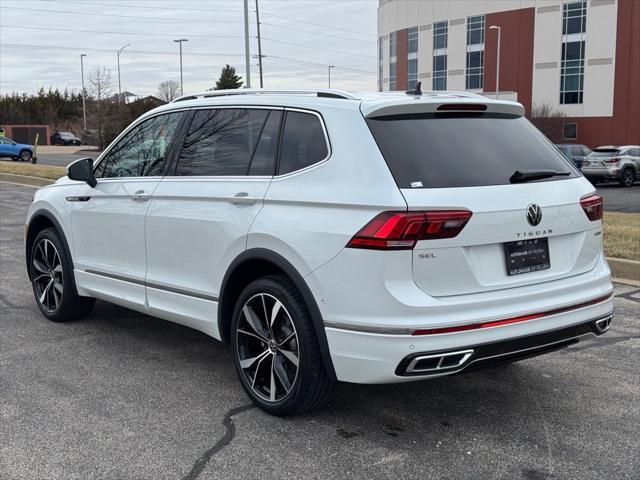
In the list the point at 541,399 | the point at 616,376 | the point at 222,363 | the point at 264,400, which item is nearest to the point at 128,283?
the point at 222,363

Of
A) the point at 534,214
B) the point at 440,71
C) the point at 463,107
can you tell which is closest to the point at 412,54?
the point at 440,71

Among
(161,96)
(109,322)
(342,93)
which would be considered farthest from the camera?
(161,96)

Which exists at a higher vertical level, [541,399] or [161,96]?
[161,96]

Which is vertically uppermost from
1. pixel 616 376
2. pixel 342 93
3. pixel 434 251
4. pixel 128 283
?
pixel 342 93

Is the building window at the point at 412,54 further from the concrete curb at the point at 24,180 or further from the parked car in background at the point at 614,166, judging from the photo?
the concrete curb at the point at 24,180

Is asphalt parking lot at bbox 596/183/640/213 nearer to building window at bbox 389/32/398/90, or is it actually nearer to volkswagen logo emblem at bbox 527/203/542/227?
volkswagen logo emblem at bbox 527/203/542/227

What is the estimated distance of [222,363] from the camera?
5.17 meters

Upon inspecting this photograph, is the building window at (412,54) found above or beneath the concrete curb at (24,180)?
above

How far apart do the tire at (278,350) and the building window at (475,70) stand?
60244 millimetres

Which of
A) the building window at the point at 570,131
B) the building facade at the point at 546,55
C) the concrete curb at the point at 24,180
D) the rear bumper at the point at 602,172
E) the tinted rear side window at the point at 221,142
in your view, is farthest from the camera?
the building window at the point at 570,131

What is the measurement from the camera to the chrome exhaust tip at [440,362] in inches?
138

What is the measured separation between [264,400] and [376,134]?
1.62 meters

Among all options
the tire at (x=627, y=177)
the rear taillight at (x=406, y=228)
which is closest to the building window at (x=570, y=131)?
the tire at (x=627, y=177)

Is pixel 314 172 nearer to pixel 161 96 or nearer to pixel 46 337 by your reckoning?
pixel 46 337
